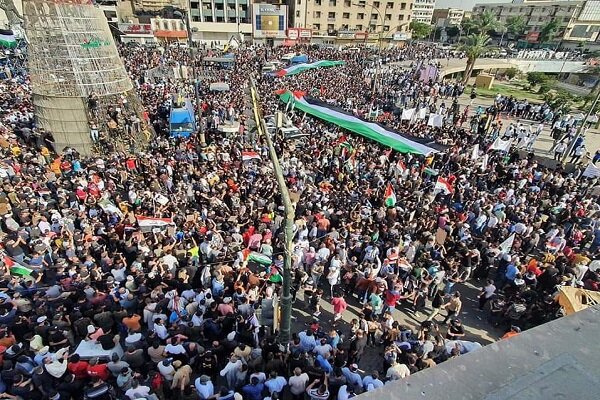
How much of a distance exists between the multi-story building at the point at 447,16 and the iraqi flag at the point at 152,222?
129841 millimetres

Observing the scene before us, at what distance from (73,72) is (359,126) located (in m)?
14.1

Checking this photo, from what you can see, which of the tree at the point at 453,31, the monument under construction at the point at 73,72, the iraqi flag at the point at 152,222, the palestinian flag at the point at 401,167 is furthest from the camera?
the tree at the point at 453,31

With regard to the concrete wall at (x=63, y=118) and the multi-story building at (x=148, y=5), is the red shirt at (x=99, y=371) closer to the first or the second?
the concrete wall at (x=63, y=118)

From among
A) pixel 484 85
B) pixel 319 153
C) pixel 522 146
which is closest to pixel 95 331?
pixel 319 153

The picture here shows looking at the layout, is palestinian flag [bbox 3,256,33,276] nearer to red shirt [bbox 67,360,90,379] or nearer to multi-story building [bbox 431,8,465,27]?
red shirt [bbox 67,360,90,379]

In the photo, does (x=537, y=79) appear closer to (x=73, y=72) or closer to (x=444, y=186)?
(x=444, y=186)

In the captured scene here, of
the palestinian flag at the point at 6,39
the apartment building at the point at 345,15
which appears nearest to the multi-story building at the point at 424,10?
the apartment building at the point at 345,15

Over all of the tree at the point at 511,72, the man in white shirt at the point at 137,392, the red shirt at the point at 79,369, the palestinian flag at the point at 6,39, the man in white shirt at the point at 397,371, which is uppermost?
the palestinian flag at the point at 6,39

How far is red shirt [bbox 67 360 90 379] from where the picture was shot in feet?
20.7

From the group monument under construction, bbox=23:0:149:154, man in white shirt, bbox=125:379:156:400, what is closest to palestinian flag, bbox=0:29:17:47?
monument under construction, bbox=23:0:149:154

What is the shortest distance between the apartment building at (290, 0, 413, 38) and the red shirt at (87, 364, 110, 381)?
69101mm

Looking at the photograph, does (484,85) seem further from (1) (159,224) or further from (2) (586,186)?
(1) (159,224)

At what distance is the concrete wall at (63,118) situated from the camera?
659 inches

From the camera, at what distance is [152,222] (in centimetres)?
1059
